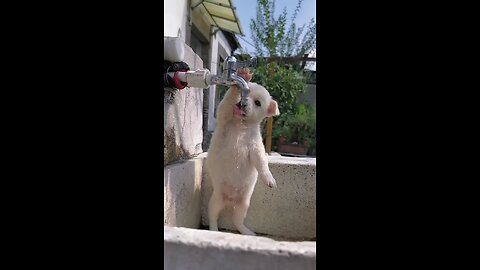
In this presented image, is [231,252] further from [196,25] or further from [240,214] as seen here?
[196,25]

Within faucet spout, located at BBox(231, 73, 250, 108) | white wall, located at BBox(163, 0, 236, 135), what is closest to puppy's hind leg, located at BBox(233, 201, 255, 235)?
faucet spout, located at BBox(231, 73, 250, 108)

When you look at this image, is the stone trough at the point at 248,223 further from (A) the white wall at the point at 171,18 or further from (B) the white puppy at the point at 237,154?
(A) the white wall at the point at 171,18

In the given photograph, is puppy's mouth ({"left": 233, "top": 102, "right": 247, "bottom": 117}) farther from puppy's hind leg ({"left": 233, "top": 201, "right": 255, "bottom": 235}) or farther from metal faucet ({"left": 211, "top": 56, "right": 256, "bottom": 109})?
puppy's hind leg ({"left": 233, "top": 201, "right": 255, "bottom": 235})

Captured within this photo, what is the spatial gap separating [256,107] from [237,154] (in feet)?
0.69

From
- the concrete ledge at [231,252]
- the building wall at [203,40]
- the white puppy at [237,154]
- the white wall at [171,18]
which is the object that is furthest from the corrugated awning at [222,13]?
the concrete ledge at [231,252]

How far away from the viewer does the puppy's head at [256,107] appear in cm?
129

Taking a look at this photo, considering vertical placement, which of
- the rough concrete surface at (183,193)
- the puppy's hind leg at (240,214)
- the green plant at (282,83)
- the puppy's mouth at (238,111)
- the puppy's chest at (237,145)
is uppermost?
the green plant at (282,83)

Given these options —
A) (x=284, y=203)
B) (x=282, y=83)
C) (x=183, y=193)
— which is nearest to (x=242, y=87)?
(x=183, y=193)

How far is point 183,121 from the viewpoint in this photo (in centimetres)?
131

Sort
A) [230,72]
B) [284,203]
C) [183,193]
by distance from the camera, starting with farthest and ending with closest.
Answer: [284,203], [183,193], [230,72]
